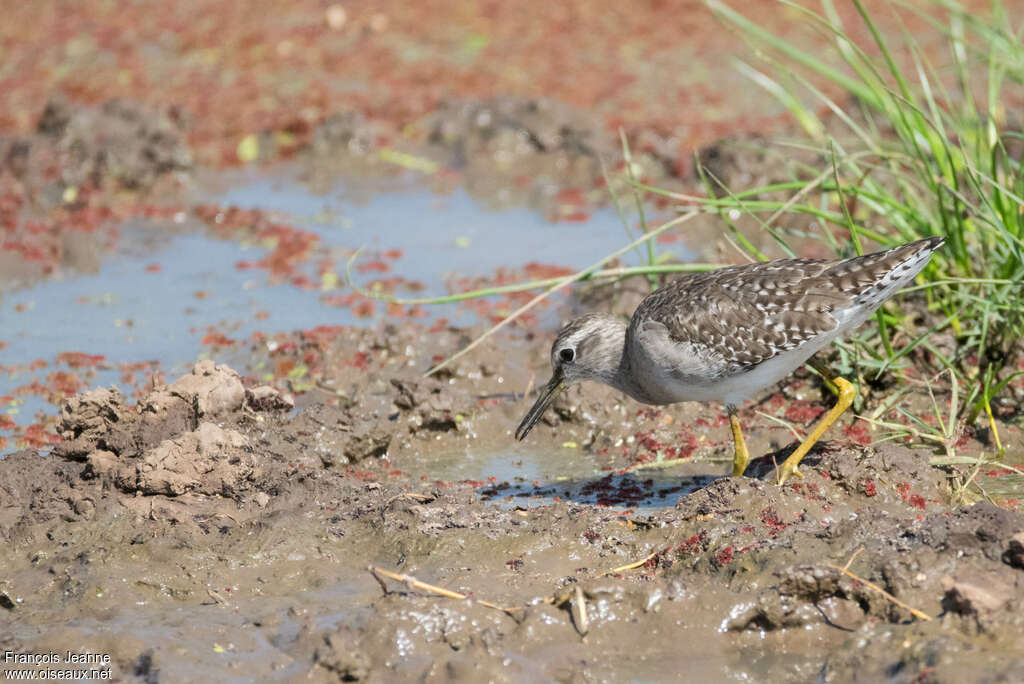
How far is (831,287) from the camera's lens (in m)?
6.66

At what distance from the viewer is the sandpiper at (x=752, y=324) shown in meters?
6.61

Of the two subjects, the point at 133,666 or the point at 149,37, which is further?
the point at 149,37

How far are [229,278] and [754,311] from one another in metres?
5.33

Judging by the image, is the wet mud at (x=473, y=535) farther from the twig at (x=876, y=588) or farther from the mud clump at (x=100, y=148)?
the mud clump at (x=100, y=148)

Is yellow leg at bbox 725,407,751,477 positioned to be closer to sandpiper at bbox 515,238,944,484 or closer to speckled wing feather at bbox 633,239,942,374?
sandpiper at bbox 515,238,944,484

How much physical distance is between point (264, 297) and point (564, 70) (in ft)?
20.0

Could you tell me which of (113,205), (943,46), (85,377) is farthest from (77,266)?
(943,46)

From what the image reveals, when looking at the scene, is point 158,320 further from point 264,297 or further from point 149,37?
point 149,37

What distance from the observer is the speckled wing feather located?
6.59 meters

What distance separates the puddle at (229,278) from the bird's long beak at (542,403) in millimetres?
1952

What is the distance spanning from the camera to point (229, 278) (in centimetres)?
1046

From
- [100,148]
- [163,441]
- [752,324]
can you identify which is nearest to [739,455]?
[752,324]

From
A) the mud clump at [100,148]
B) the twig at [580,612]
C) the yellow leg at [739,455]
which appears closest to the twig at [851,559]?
the twig at [580,612]

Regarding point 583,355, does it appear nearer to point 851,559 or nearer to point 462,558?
point 462,558
